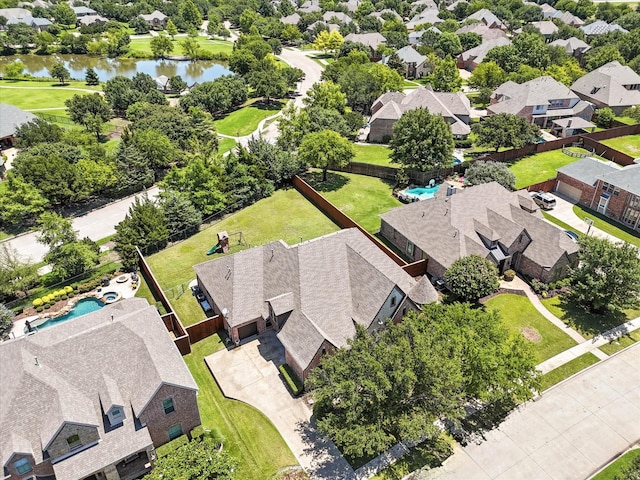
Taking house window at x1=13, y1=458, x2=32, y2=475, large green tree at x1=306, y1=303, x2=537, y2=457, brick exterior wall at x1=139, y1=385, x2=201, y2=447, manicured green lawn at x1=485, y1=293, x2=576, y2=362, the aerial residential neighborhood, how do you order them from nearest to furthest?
1. house window at x1=13, y1=458, x2=32, y2=475
2. large green tree at x1=306, y1=303, x2=537, y2=457
3. the aerial residential neighborhood
4. brick exterior wall at x1=139, y1=385, x2=201, y2=447
5. manicured green lawn at x1=485, y1=293, x2=576, y2=362

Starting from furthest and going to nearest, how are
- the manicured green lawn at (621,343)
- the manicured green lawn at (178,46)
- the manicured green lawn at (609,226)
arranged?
1. the manicured green lawn at (178,46)
2. the manicured green lawn at (609,226)
3. the manicured green lawn at (621,343)

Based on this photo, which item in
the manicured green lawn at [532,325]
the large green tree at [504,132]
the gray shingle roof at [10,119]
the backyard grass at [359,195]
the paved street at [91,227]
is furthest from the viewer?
the gray shingle roof at [10,119]

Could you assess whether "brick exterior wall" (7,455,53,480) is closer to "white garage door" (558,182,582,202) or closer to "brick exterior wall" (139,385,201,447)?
"brick exterior wall" (139,385,201,447)

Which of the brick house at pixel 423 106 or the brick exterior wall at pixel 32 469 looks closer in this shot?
the brick exterior wall at pixel 32 469

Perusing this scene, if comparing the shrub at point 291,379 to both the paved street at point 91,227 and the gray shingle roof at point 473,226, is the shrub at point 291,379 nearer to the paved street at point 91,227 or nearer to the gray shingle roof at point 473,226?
the gray shingle roof at point 473,226

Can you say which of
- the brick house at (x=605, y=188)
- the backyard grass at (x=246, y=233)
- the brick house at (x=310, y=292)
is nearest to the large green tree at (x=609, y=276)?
the brick house at (x=310, y=292)

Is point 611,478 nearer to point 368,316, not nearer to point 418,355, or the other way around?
point 418,355

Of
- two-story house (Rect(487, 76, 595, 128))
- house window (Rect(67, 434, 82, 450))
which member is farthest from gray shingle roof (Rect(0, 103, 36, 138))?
two-story house (Rect(487, 76, 595, 128))
